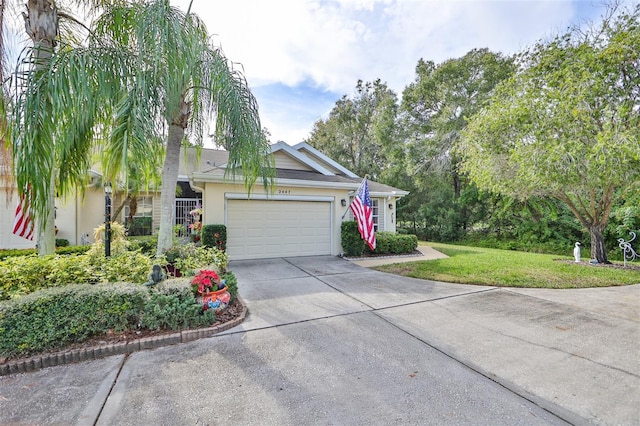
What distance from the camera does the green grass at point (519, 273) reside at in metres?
6.99

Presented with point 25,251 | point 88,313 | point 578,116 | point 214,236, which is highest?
point 578,116

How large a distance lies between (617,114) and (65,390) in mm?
12347

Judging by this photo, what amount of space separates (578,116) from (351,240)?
23.9ft

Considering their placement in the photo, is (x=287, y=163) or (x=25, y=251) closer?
(x=25, y=251)

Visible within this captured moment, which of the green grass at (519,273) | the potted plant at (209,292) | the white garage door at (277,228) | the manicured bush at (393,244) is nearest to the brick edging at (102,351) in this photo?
the potted plant at (209,292)

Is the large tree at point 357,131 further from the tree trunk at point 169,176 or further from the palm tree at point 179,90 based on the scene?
the tree trunk at point 169,176

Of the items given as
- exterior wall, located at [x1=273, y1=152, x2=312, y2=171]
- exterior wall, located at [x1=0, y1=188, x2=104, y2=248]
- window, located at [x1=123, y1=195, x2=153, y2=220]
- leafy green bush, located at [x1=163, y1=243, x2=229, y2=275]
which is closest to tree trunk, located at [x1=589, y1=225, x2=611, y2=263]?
exterior wall, located at [x1=273, y1=152, x2=312, y2=171]

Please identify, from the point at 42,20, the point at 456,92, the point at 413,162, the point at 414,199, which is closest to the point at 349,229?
the point at 42,20

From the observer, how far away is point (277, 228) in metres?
9.76

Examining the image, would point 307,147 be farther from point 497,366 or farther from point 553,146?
point 497,366

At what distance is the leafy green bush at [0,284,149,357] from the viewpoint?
10.9 ft

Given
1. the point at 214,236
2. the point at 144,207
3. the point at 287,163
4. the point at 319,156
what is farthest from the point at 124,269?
the point at 144,207

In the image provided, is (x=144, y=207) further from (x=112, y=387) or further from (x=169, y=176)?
(x=112, y=387)

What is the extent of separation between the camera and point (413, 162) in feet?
63.7
